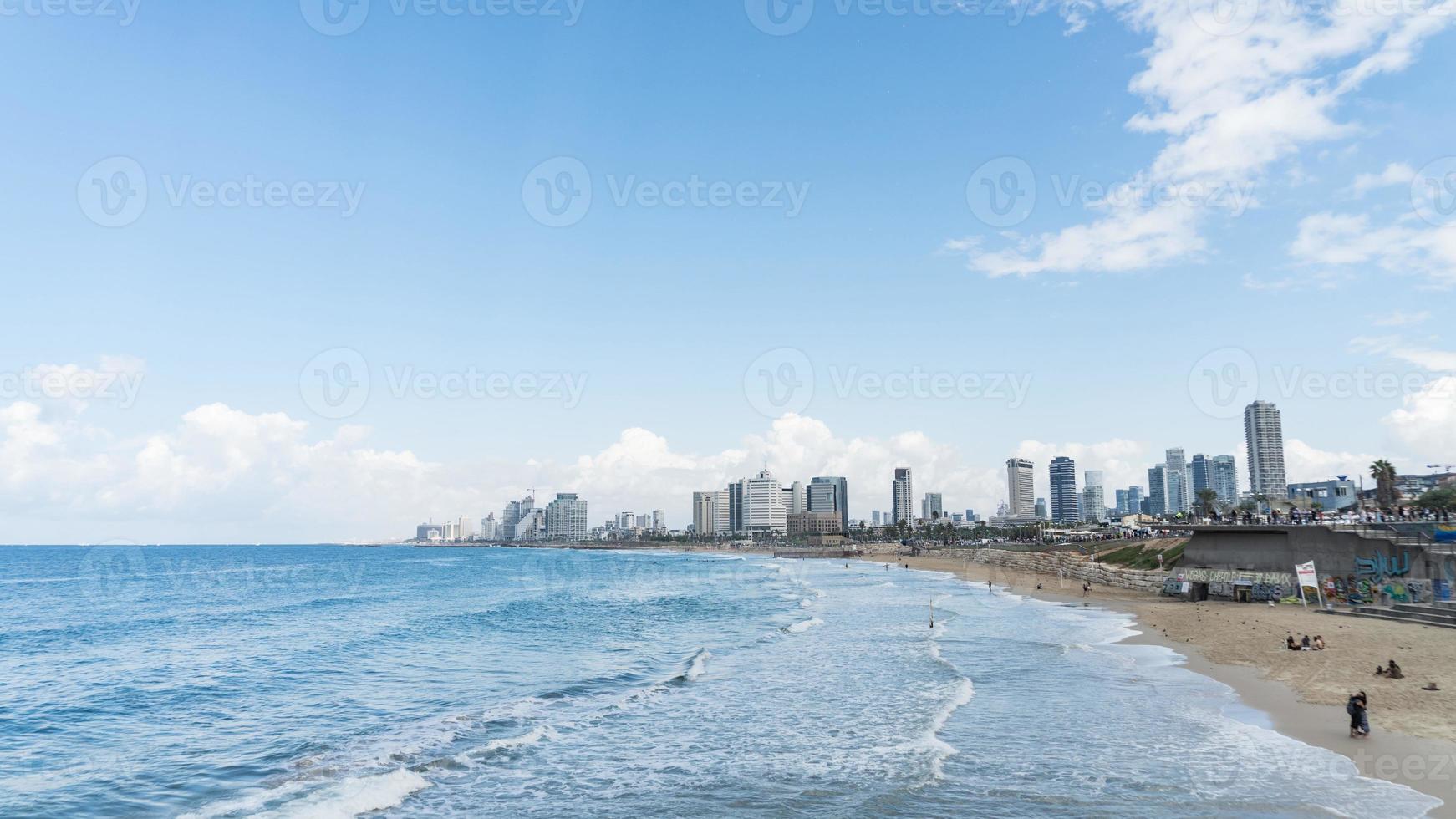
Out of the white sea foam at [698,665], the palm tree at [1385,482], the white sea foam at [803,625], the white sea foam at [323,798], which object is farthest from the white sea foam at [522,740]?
the palm tree at [1385,482]

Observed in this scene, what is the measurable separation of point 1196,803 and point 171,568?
197m

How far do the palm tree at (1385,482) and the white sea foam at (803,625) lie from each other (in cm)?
7541

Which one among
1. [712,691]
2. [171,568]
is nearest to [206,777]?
[712,691]

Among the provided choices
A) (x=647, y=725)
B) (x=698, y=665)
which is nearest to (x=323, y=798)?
(x=647, y=725)

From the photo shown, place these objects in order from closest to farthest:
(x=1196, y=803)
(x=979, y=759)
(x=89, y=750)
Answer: (x=1196, y=803)
(x=979, y=759)
(x=89, y=750)

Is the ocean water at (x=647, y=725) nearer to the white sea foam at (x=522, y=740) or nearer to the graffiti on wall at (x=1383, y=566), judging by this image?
the white sea foam at (x=522, y=740)

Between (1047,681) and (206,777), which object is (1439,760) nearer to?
(1047,681)

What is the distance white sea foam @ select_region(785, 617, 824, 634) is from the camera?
51184mm

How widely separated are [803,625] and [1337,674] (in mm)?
30369

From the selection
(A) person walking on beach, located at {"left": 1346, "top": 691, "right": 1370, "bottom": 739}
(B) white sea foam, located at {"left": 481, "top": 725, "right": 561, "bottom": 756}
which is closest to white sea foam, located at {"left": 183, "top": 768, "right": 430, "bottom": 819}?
(B) white sea foam, located at {"left": 481, "top": 725, "right": 561, "bottom": 756}

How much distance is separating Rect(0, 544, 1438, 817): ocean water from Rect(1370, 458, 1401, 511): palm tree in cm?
6503

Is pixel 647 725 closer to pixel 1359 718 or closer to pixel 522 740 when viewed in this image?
pixel 522 740

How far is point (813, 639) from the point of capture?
46.9 meters

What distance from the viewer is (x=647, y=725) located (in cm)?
2673
